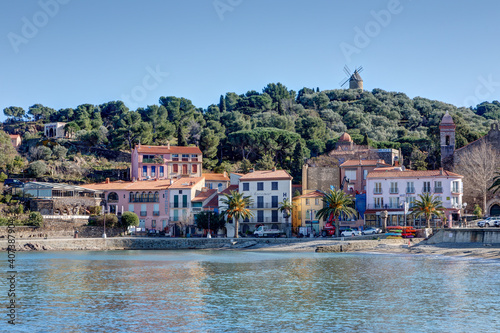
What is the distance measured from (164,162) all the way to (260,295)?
208ft

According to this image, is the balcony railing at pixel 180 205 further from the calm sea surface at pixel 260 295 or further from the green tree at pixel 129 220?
the calm sea surface at pixel 260 295

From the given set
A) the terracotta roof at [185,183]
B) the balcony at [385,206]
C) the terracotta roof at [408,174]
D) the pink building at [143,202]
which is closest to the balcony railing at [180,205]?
the pink building at [143,202]

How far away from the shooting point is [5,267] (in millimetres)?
51000

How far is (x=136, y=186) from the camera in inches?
3428

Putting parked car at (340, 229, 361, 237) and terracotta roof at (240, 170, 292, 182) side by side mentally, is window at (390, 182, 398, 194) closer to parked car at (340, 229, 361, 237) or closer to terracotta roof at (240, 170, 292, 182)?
parked car at (340, 229, 361, 237)

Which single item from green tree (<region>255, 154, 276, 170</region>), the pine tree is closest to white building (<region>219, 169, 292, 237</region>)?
green tree (<region>255, 154, 276, 170</region>)

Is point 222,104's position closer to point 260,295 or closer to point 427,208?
point 427,208

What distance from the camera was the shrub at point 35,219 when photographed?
75188 mm

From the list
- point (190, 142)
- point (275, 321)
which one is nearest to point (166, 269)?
point (275, 321)

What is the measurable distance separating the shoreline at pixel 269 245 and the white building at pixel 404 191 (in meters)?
10.9

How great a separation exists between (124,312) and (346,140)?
255 feet

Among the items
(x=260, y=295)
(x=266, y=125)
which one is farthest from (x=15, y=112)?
(x=260, y=295)

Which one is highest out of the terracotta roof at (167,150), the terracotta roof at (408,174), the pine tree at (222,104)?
the pine tree at (222,104)

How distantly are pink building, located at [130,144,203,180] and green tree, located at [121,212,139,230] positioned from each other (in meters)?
16.8
